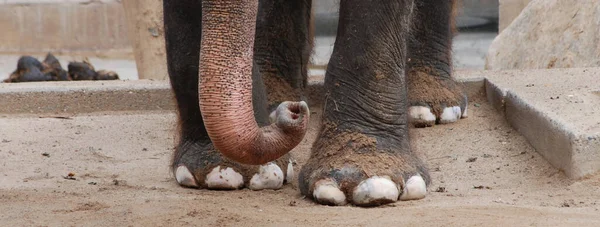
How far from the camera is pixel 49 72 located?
8664 mm

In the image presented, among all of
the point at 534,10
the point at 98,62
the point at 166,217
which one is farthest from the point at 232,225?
the point at 98,62

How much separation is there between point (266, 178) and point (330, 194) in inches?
14.8

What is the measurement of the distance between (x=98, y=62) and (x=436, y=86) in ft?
20.0

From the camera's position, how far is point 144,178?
414 cm

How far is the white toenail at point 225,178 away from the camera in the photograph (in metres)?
3.81

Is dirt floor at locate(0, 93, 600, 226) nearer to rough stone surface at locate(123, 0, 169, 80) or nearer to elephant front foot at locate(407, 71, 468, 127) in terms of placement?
elephant front foot at locate(407, 71, 468, 127)

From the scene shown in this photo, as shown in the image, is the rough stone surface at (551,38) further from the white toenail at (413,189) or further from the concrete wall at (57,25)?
the concrete wall at (57,25)

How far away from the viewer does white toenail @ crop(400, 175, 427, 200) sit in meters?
3.59

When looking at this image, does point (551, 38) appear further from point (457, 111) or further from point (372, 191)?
point (372, 191)

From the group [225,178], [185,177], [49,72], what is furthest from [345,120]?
[49,72]

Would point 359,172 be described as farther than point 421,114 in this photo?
No

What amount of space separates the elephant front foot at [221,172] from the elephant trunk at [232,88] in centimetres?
→ 92

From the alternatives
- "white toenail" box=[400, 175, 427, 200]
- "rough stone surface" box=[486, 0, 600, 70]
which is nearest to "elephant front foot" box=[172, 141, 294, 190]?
"white toenail" box=[400, 175, 427, 200]

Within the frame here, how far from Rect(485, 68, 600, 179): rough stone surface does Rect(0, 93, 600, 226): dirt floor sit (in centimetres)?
5
